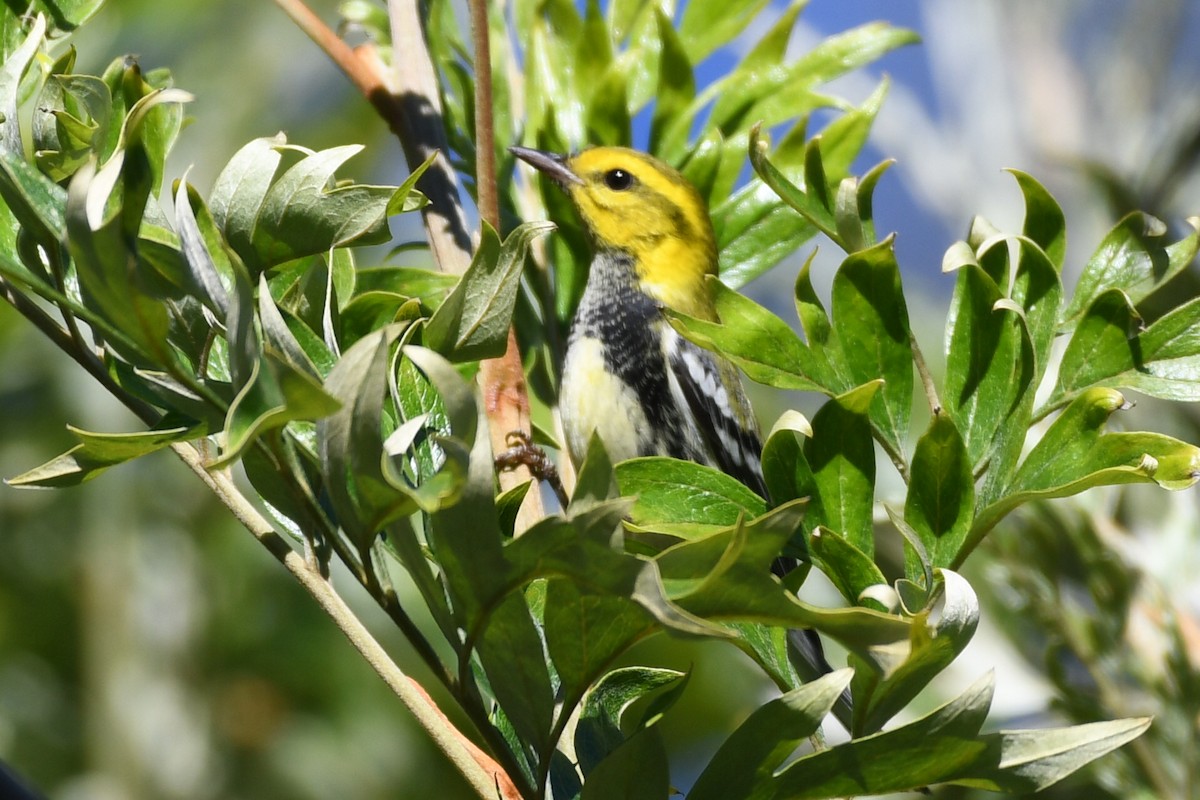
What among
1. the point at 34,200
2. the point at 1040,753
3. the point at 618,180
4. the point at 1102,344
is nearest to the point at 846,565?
the point at 1040,753

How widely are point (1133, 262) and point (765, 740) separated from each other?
63 cm

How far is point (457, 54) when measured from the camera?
2.08 metres

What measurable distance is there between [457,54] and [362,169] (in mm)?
2169

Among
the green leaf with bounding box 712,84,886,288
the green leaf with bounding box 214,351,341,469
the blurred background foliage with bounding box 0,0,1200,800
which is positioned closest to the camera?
the green leaf with bounding box 214,351,341,469

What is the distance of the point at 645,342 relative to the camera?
8.96 feet

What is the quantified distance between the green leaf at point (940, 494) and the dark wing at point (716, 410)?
153 cm

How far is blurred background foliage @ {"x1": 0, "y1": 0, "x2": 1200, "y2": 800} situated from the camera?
2.20 metres

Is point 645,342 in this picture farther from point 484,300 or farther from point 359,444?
point 359,444

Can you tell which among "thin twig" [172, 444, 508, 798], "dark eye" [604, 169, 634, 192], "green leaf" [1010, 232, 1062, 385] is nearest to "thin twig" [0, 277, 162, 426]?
"thin twig" [172, 444, 508, 798]

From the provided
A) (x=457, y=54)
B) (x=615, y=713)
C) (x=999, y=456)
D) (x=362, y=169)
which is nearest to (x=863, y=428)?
(x=999, y=456)

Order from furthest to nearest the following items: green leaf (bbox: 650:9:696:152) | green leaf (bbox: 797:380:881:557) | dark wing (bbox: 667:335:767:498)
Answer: dark wing (bbox: 667:335:767:498) < green leaf (bbox: 650:9:696:152) < green leaf (bbox: 797:380:881:557)

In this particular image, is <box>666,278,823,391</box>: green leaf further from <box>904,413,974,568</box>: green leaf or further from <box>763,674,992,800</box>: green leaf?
<box>763,674,992,800</box>: green leaf

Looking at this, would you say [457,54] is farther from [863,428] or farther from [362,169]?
[362,169]

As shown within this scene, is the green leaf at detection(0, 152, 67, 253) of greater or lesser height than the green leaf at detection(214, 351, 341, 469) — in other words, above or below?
above
